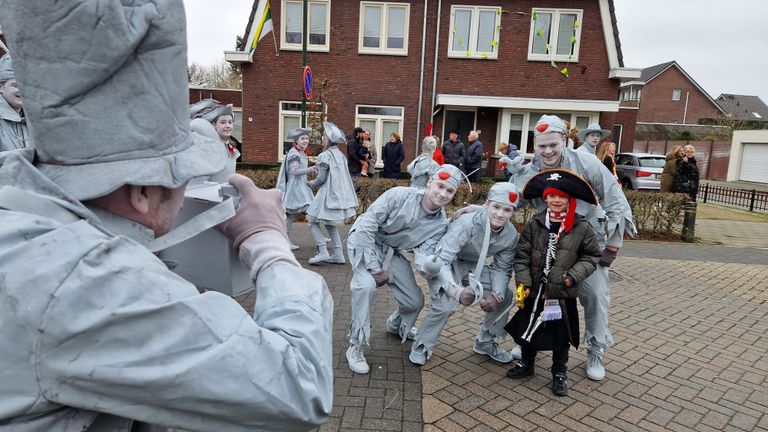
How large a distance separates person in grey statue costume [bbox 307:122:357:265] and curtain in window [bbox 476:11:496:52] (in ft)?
41.4

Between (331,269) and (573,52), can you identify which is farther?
(573,52)

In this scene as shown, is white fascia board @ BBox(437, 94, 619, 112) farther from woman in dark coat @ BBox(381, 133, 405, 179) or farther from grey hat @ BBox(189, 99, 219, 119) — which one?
grey hat @ BBox(189, 99, 219, 119)

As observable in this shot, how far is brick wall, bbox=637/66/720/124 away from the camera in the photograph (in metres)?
56.0

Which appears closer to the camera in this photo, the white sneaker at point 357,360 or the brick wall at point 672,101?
the white sneaker at point 357,360

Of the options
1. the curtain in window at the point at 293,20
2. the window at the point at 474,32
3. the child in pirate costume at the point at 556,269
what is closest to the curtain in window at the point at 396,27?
the window at the point at 474,32

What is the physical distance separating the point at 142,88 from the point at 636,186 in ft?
72.8

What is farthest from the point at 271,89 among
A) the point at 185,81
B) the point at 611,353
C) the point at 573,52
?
the point at 185,81

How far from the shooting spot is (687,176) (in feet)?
39.7

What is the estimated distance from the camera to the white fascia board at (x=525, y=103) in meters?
18.6

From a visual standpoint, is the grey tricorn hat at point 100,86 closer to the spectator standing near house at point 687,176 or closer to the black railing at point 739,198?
the spectator standing near house at point 687,176

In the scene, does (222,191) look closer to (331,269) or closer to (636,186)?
(331,269)

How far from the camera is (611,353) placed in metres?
4.97

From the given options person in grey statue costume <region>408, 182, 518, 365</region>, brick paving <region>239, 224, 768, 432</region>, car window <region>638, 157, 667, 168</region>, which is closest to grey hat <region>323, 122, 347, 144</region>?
brick paving <region>239, 224, 768, 432</region>

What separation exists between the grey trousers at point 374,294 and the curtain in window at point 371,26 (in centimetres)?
1559
